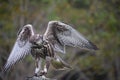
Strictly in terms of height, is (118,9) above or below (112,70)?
above

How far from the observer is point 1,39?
15.1 metres

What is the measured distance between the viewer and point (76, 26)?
15203mm

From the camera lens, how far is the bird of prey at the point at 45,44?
734 centimetres

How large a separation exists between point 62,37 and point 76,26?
24.2 feet

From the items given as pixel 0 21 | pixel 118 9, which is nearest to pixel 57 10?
pixel 0 21

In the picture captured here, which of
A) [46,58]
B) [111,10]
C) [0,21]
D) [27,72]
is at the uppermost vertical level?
[111,10]

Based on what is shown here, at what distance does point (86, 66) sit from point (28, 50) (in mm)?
8987

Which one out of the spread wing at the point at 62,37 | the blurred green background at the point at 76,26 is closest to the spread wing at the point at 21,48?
the spread wing at the point at 62,37

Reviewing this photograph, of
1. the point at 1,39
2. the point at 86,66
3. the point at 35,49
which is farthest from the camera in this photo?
the point at 86,66

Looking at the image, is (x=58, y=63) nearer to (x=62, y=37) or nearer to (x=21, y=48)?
(x=62, y=37)

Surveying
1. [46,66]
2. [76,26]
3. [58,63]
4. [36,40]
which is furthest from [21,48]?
[76,26]

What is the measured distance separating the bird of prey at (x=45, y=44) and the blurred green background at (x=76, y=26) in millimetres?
5460

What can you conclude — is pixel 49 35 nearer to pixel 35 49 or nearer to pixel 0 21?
pixel 35 49

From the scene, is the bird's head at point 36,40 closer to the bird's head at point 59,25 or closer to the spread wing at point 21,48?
the spread wing at point 21,48
